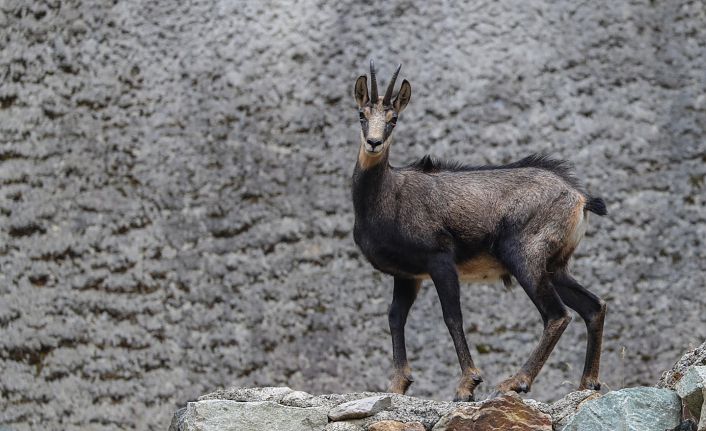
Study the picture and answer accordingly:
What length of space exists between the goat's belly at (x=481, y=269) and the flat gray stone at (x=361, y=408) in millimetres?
Answer: 1012

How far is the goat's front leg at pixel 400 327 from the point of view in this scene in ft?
18.9

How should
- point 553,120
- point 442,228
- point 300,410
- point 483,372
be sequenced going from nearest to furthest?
point 300,410 → point 442,228 → point 483,372 → point 553,120

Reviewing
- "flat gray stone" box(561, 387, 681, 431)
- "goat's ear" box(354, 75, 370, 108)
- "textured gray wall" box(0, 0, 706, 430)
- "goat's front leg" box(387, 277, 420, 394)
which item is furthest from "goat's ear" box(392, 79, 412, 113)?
"textured gray wall" box(0, 0, 706, 430)

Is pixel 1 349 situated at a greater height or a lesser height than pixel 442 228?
lesser

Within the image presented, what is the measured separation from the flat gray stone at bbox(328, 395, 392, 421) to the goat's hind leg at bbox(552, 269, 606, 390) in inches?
47.8

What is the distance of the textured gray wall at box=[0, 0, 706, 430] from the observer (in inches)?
330

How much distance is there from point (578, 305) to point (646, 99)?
3.59m

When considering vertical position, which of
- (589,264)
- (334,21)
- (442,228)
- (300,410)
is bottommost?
(589,264)

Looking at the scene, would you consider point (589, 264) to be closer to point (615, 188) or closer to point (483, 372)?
point (615, 188)

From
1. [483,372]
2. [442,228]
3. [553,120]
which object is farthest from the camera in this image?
[553,120]

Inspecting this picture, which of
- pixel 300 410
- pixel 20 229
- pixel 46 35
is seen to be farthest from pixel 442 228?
pixel 46 35

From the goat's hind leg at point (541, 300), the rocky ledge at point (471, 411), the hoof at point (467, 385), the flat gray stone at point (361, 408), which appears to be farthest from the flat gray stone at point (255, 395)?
the goat's hind leg at point (541, 300)

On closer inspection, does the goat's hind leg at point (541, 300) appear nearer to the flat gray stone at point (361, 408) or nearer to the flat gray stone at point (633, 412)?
the flat gray stone at point (361, 408)

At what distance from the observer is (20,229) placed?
871 centimetres
